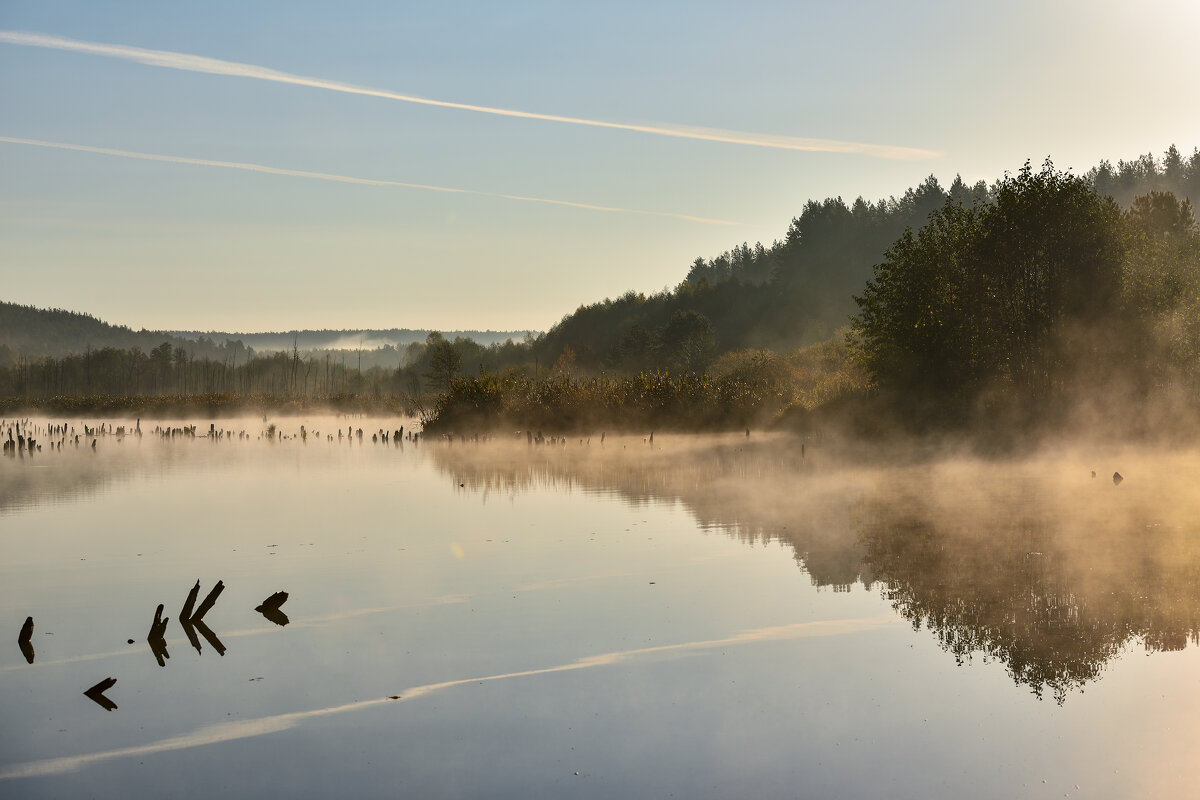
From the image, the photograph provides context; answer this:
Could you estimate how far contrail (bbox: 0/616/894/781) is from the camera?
981 cm

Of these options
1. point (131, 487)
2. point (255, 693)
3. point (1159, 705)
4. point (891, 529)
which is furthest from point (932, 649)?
point (131, 487)

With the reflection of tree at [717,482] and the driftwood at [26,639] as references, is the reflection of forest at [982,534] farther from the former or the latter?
the driftwood at [26,639]

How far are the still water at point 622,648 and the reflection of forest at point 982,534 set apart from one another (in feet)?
0.31

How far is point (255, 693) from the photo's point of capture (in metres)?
11.7

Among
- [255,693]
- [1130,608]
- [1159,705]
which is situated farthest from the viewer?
[1130,608]

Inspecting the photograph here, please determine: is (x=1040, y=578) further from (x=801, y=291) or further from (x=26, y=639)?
(x=801, y=291)

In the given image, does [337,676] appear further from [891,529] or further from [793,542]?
[891,529]

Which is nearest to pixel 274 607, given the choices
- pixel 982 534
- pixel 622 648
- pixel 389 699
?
pixel 389 699

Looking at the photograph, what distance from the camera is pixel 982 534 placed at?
2108 centimetres

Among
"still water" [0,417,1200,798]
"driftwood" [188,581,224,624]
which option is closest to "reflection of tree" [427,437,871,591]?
"still water" [0,417,1200,798]

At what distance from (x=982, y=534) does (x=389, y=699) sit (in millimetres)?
13798

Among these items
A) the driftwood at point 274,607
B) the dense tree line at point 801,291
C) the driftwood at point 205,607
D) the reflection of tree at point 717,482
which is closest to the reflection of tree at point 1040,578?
the reflection of tree at point 717,482

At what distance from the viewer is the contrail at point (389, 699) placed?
9.81 metres

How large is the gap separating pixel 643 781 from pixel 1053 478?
961 inches
